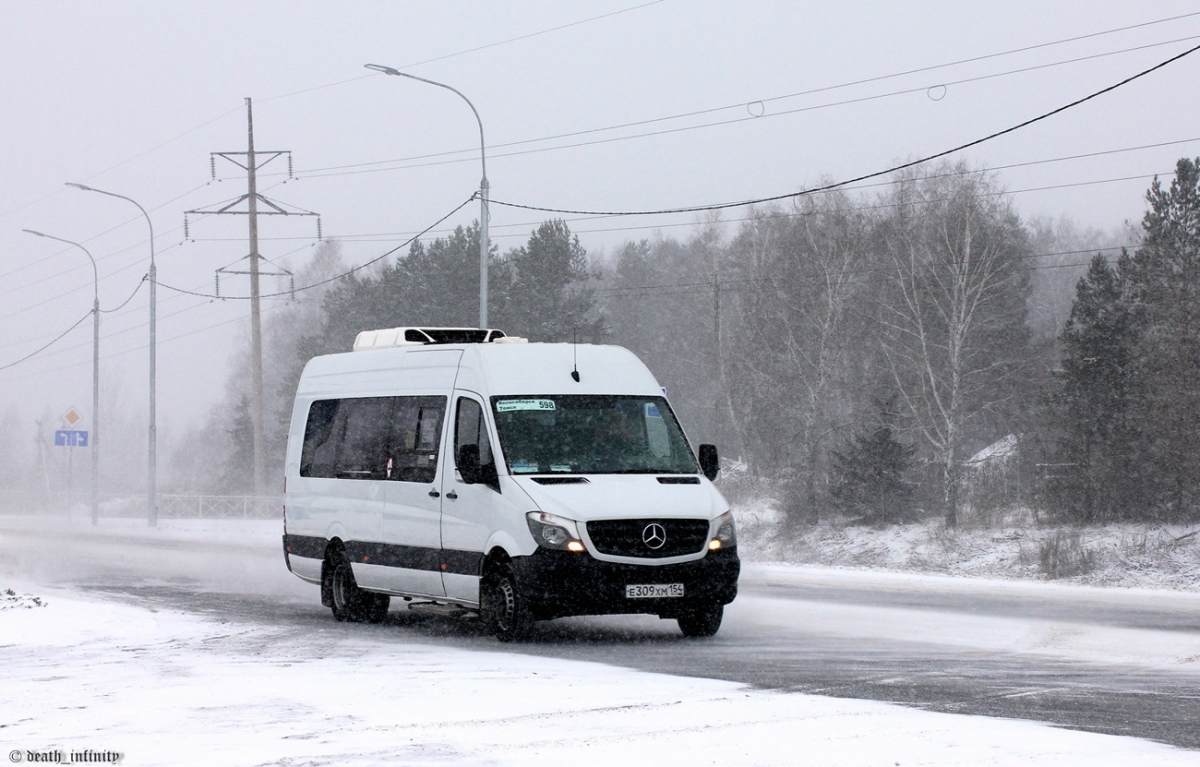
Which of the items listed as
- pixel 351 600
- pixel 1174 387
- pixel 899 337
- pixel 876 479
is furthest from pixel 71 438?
pixel 351 600

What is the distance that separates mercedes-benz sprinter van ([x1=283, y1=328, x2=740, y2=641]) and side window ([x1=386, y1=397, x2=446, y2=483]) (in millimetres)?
21

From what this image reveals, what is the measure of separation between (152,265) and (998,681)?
4245cm

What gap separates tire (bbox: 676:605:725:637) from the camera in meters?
13.1

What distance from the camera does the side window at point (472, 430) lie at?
1336cm

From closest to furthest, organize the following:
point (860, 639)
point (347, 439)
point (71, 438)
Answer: point (860, 639)
point (347, 439)
point (71, 438)

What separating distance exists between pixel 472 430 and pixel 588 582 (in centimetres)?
213

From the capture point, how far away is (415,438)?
47.6 feet

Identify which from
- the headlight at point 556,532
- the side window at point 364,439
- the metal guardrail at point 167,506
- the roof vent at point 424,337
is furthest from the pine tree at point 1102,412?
the metal guardrail at point 167,506

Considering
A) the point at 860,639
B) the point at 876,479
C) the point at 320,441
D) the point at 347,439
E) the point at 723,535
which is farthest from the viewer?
the point at 876,479

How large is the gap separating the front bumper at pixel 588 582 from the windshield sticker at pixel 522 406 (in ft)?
5.19

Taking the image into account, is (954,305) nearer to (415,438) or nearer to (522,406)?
(415,438)

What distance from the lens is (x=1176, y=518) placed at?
27953mm

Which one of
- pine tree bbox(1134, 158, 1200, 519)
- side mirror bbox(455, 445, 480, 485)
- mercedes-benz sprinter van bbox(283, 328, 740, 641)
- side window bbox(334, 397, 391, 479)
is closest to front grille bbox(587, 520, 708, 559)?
mercedes-benz sprinter van bbox(283, 328, 740, 641)

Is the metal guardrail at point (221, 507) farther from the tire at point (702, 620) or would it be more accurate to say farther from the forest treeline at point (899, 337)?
the tire at point (702, 620)
